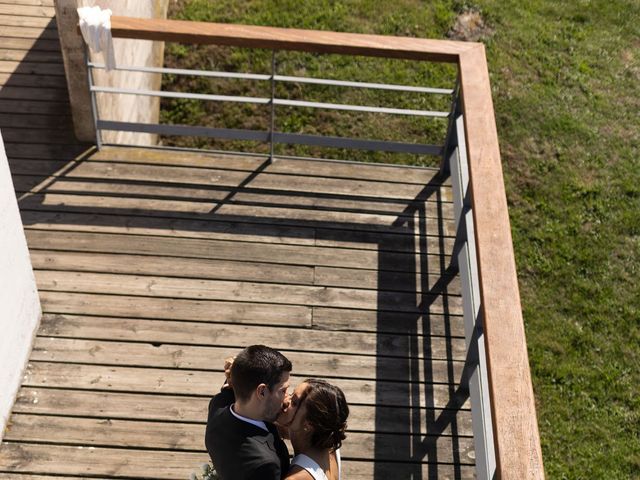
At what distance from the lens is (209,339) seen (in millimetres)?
4758

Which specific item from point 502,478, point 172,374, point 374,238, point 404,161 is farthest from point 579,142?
point 502,478

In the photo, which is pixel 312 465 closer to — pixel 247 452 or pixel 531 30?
pixel 247 452

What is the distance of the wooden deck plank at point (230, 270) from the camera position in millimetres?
5066

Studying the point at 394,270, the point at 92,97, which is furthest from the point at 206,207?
the point at 394,270

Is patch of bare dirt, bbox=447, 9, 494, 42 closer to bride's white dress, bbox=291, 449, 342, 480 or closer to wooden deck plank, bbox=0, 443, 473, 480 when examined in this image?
wooden deck plank, bbox=0, 443, 473, 480

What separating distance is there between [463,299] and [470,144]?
85 centimetres

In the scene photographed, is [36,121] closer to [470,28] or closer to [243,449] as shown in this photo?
[243,449]

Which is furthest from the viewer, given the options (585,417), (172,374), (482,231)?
(585,417)

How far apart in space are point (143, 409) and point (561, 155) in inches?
206

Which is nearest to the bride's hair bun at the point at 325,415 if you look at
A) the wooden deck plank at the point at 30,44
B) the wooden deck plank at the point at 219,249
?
the wooden deck plank at the point at 219,249

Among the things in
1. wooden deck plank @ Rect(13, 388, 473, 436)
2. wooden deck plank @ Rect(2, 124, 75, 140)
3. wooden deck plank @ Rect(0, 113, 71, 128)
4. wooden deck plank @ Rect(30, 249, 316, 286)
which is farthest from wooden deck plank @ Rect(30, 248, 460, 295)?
wooden deck plank @ Rect(0, 113, 71, 128)

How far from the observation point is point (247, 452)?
3.07 metres

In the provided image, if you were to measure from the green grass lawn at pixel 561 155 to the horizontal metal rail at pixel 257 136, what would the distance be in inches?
78.1

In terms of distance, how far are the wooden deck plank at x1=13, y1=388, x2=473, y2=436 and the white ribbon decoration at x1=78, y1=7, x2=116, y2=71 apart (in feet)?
6.86
